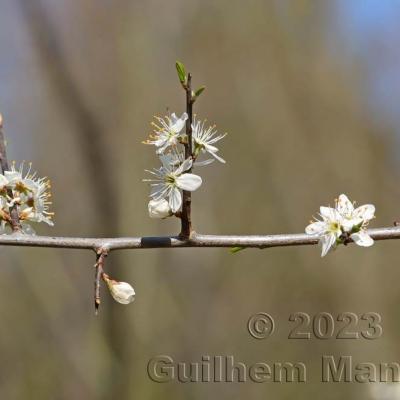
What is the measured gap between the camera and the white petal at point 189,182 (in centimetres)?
140

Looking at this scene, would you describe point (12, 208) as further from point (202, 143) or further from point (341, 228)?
point (341, 228)

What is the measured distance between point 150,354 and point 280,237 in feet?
10.7

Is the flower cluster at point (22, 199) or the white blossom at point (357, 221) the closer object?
the white blossom at point (357, 221)

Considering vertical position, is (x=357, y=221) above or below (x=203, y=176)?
below

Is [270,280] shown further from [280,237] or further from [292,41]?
[280,237]

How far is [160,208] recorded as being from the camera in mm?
1454

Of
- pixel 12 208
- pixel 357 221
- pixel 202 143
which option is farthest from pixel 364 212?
pixel 12 208

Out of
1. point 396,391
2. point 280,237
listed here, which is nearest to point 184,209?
point 280,237

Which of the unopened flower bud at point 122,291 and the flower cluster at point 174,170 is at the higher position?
the flower cluster at point 174,170

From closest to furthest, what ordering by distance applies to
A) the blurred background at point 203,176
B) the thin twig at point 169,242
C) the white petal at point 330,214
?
the thin twig at point 169,242 → the white petal at point 330,214 → the blurred background at point 203,176

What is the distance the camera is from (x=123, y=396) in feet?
14.5

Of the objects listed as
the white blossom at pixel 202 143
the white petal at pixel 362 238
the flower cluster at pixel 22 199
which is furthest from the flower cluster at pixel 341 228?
the flower cluster at pixel 22 199

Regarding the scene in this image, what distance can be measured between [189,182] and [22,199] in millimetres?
445

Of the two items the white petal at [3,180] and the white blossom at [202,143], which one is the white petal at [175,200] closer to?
the white blossom at [202,143]
